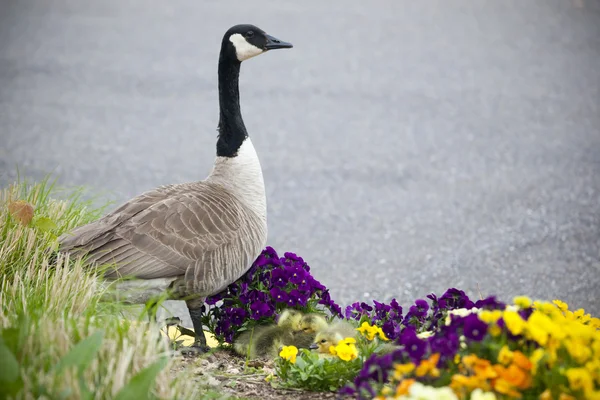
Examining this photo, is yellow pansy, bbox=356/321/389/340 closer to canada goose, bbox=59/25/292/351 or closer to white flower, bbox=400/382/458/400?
canada goose, bbox=59/25/292/351

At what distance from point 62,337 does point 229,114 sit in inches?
87.6

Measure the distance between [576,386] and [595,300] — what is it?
15.2 ft

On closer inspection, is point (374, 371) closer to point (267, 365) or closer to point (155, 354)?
point (155, 354)

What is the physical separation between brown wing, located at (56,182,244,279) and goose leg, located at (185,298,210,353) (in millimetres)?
237

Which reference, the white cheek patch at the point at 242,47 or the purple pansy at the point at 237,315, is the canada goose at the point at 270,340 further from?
the white cheek patch at the point at 242,47

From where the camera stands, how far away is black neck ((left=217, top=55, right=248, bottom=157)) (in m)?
4.37

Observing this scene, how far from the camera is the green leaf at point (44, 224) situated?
3805mm

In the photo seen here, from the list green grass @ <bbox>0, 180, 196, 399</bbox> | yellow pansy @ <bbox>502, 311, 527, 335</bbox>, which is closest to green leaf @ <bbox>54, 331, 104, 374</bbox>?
green grass @ <bbox>0, 180, 196, 399</bbox>

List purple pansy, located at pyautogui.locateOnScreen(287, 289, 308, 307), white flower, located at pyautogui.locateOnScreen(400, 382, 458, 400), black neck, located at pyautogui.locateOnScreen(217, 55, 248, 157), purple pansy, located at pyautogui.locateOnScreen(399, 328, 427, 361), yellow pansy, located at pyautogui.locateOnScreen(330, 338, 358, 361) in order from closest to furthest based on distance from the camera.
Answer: white flower, located at pyautogui.locateOnScreen(400, 382, 458, 400) < purple pansy, located at pyautogui.locateOnScreen(399, 328, 427, 361) < yellow pansy, located at pyautogui.locateOnScreen(330, 338, 358, 361) < purple pansy, located at pyautogui.locateOnScreen(287, 289, 308, 307) < black neck, located at pyautogui.locateOnScreen(217, 55, 248, 157)

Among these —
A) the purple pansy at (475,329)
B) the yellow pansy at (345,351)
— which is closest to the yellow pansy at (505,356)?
the purple pansy at (475,329)

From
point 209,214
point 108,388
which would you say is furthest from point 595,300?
point 108,388

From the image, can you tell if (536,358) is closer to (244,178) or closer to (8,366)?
(8,366)

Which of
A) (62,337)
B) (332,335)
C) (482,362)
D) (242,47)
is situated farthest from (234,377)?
(242,47)

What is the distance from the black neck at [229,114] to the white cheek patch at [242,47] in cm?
7
